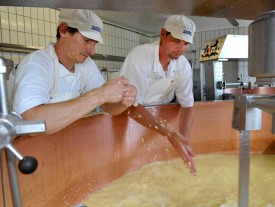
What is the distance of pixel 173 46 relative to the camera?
6.26ft

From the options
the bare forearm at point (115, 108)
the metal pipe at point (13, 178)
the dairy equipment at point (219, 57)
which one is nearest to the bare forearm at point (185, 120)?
the bare forearm at point (115, 108)

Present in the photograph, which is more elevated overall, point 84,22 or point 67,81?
point 84,22

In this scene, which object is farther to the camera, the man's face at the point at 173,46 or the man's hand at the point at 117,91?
the man's face at the point at 173,46

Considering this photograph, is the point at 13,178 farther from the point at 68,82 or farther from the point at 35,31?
the point at 35,31

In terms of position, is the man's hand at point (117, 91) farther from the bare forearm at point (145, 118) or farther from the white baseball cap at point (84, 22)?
the bare forearm at point (145, 118)

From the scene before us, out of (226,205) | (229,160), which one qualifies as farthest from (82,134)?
(229,160)

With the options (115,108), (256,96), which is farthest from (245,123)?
(115,108)

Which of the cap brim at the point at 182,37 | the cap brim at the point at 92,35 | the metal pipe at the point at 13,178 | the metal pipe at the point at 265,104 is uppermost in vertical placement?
the cap brim at the point at 182,37

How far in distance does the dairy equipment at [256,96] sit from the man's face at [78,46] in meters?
0.77

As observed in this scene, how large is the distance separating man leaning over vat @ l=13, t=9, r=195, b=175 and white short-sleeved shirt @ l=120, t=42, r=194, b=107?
420 millimetres

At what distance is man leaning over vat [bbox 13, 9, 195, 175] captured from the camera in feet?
3.30

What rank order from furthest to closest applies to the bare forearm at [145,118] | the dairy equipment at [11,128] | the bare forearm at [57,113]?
the bare forearm at [145,118] < the bare forearm at [57,113] < the dairy equipment at [11,128]

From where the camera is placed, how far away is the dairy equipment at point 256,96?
63 cm

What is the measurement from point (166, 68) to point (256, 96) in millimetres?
1350
